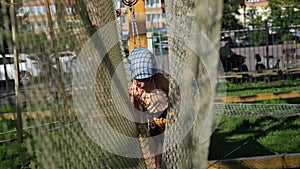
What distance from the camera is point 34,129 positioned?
1227 millimetres

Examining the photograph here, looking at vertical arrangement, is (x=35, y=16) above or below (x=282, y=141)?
above

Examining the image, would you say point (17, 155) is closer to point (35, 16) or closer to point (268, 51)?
point (35, 16)

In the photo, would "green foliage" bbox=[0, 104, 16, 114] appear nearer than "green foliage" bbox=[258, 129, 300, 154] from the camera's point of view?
Yes

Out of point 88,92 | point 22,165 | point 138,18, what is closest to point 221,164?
point 138,18

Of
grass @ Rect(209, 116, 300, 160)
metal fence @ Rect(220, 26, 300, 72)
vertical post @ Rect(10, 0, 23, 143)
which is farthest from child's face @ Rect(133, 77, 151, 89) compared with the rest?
metal fence @ Rect(220, 26, 300, 72)

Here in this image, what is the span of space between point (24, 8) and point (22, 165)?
16.7 inches

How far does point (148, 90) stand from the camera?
3.53m

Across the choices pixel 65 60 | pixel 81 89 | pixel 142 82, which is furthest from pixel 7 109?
pixel 142 82

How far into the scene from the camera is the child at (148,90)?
324cm

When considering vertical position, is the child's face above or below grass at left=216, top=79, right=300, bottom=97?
above

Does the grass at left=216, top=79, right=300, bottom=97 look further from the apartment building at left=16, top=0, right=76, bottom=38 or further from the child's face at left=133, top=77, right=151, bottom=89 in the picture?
the apartment building at left=16, top=0, right=76, bottom=38

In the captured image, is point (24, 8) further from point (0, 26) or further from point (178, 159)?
point (178, 159)

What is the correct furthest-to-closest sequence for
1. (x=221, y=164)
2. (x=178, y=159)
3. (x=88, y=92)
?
1. (x=221, y=164)
2. (x=88, y=92)
3. (x=178, y=159)

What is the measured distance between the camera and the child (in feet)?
10.6
